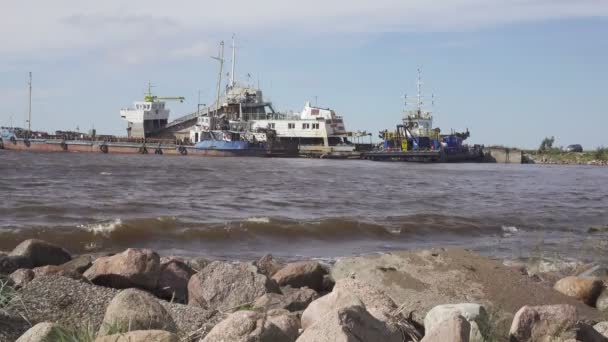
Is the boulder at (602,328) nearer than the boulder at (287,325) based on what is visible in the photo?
No

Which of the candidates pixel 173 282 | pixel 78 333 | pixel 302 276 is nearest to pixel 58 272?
pixel 173 282

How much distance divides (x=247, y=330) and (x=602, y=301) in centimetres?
375

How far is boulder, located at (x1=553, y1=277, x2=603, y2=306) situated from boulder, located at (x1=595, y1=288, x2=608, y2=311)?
0.03 m

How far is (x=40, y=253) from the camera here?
6.21 meters

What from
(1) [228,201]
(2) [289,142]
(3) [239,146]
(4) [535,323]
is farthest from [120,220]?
(2) [289,142]

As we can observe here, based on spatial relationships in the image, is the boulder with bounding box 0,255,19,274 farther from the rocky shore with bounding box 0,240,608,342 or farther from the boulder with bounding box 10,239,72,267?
the boulder with bounding box 10,239,72,267

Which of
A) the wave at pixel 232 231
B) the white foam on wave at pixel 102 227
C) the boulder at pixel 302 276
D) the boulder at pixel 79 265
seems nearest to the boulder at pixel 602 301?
the boulder at pixel 302 276

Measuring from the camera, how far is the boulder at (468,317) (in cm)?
342

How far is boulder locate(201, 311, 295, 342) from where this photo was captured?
9.19ft

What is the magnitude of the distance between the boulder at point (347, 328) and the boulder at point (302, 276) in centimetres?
277

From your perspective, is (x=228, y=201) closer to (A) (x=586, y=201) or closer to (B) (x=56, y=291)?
(A) (x=586, y=201)

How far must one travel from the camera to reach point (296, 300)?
4.43m

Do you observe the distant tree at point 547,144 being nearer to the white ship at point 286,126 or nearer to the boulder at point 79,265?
the white ship at point 286,126

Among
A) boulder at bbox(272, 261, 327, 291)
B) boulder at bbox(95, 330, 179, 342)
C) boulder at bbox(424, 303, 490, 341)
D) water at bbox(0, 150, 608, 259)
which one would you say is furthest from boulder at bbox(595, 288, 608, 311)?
boulder at bbox(95, 330, 179, 342)
